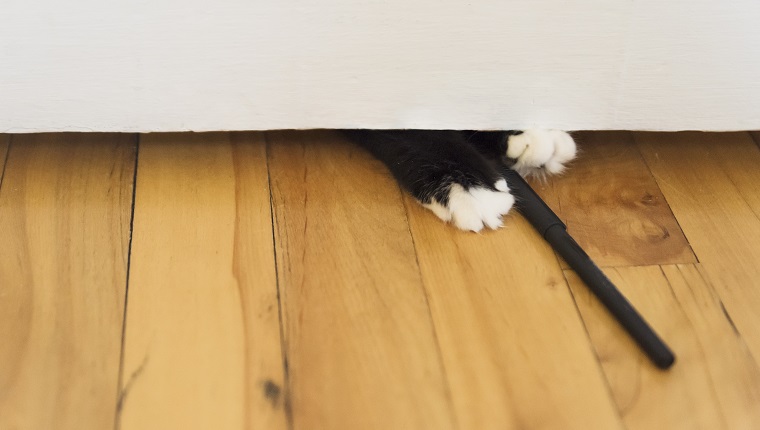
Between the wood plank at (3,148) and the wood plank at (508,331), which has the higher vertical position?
the wood plank at (3,148)

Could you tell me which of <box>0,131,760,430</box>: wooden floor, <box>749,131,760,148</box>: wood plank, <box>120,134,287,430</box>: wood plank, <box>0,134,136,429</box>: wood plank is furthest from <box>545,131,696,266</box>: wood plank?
<box>0,134,136,429</box>: wood plank

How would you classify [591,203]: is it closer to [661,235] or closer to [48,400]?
[661,235]

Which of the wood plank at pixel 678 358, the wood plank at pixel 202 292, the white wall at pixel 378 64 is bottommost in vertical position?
the wood plank at pixel 678 358

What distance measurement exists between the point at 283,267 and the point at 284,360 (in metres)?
0.17

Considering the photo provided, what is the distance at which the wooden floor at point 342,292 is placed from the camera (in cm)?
93

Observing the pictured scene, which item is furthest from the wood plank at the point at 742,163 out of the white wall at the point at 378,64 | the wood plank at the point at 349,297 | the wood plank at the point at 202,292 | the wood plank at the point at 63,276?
the wood plank at the point at 63,276

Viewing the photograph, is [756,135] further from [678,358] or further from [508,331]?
[508,331]

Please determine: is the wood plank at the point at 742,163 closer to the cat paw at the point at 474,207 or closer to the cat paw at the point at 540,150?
the cat paw at the point at 540,150

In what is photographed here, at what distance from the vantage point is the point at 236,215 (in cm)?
118

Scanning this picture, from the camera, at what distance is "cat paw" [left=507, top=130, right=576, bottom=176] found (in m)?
1.21

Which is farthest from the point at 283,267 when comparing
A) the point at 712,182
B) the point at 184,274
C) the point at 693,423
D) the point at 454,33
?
the point at 712,182

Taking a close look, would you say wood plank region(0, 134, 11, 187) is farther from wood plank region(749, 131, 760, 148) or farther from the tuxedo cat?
wood plank region(749, 131, 760, 148)

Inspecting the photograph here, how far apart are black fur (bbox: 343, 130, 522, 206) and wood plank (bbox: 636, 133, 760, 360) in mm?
286

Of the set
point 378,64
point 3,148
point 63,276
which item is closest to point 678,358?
point 378,64
